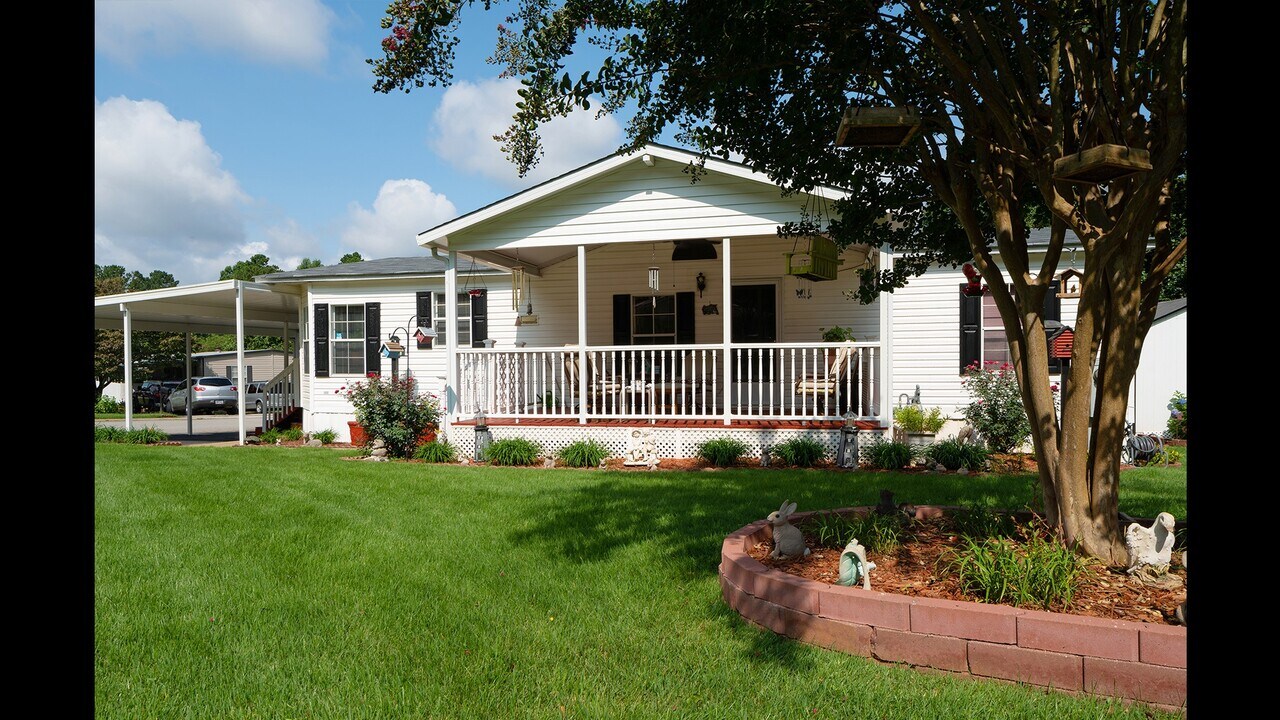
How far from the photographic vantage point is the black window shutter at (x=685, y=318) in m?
13.2

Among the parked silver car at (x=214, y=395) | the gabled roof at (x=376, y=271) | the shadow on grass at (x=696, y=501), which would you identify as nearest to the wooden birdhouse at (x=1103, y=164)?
the shadow on grass at (x=696, y=501)

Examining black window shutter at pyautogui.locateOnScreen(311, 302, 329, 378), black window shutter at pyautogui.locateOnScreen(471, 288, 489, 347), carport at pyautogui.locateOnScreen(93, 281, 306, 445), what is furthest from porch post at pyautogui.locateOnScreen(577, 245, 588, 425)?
black window shutter at pyautogui.locateOnScreen(311, 302, 329, 378)

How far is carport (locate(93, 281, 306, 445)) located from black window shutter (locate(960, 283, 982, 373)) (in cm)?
1177

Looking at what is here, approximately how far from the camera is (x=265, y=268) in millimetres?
66062

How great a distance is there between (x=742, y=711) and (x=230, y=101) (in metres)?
9.53

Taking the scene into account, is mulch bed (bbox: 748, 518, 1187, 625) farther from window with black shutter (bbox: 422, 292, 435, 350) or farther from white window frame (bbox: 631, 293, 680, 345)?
window with black shutter (bbox: 422, 292, 435, 350)

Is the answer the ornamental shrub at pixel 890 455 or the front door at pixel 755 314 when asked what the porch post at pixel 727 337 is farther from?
the front door at pixel 755 314

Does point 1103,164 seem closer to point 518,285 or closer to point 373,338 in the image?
point 518,285

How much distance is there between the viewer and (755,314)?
1295cm

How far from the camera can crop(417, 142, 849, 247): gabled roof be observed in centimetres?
997

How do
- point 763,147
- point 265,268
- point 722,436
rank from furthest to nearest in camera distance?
point 265,268 < point 722,436 < point 763,147
